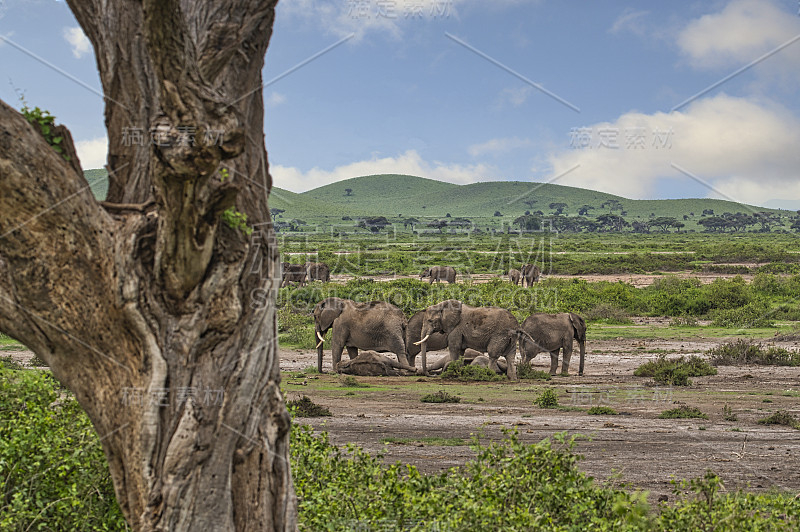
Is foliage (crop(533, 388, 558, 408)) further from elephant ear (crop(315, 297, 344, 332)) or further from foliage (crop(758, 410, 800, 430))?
elephant ear (crop(315, 297, 344, 332))

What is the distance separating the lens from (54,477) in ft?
20.4

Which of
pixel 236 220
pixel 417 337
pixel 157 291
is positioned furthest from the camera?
pixel 417 337

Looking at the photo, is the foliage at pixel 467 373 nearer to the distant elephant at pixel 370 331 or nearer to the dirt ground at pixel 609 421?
the dirt ground at pixel 609 421

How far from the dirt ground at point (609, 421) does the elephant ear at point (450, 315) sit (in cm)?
173

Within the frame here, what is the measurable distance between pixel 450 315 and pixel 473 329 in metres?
0.73

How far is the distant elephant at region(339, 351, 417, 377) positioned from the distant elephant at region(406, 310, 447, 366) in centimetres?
107

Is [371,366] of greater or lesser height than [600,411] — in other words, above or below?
above

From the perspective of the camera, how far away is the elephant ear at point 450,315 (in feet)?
66.5

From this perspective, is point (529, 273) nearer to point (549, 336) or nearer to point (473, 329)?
point (549, 336)

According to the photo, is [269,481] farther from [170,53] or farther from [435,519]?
[170,53]

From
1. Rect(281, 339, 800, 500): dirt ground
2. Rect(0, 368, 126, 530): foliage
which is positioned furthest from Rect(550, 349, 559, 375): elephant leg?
Rect(0, 368, 126, 530): foliage

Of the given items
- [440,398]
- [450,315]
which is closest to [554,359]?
[450,315]

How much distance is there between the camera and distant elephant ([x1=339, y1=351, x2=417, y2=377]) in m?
19.9

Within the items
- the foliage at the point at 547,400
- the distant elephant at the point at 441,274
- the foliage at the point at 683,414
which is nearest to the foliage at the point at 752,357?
the foliage at the point at 683,414
